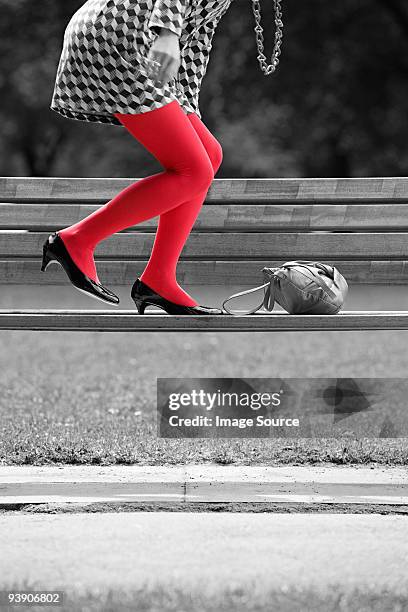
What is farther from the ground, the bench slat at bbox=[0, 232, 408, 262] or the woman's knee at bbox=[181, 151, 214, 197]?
the woman's knee at bbox=[181, 151, 214, 197]

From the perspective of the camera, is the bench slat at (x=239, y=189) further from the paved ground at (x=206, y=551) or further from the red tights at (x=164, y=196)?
the paved ground at (x=206, y=551)

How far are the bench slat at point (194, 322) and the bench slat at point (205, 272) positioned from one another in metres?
0.86

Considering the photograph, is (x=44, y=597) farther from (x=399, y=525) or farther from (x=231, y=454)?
(x=231, y=454)

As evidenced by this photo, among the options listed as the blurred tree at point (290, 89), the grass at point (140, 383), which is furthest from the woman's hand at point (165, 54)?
the blurred tree at point (290, 89)

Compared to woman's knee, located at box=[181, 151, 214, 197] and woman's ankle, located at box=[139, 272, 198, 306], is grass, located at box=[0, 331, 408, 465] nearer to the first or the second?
woman's ankle, located at box=[139, 272, 198, 306]

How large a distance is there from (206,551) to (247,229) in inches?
84.1

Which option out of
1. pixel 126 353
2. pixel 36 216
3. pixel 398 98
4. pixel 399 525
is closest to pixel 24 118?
pixel 398 98

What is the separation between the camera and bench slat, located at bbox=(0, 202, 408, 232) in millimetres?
5547

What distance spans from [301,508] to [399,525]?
0.41 metres

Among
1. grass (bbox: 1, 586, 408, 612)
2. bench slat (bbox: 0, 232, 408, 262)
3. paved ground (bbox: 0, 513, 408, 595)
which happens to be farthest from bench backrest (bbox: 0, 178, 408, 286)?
grass (bbox: 1, 586, 408, 612)

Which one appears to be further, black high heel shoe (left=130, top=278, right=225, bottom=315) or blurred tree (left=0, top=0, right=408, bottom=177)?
blurred tree (left=0, top=0, right=408, bottom=177)

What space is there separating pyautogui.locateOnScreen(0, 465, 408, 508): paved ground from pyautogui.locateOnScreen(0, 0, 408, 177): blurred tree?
58.0 ft

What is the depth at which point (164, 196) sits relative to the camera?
468 centimetres

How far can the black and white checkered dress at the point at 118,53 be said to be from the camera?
175 inches
